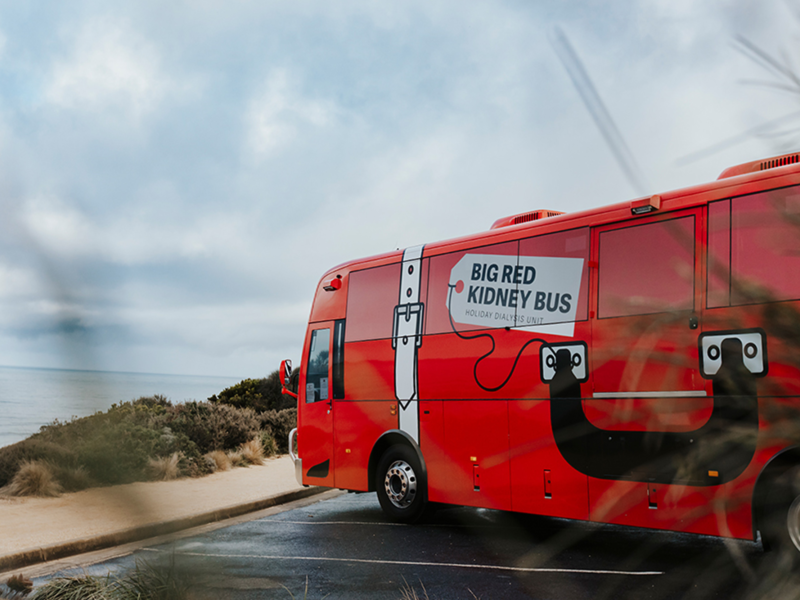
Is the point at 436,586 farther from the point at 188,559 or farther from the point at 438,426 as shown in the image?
the point at 188,559

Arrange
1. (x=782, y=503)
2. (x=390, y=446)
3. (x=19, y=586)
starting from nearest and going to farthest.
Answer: (x=782, y=503), (x=19, y=586), (x=390, y=446)

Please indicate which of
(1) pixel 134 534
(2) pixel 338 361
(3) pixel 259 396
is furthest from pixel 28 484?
(3) pixel 259 396

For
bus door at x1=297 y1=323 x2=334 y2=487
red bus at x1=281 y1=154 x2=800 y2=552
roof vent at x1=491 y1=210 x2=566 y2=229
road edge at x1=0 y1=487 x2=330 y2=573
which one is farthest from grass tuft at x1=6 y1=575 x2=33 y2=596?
roof vent at x1=491 y1=210 x2=566 y2=229

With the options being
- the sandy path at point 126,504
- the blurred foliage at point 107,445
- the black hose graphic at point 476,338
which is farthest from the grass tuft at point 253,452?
the blurred foliage at point 107,445

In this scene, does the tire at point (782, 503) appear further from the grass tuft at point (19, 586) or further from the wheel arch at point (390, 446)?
the grass tuft at point (19, 586)

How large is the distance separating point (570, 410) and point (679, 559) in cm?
167

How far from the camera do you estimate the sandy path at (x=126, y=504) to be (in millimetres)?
840

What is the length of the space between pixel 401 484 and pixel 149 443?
8226 millimetres

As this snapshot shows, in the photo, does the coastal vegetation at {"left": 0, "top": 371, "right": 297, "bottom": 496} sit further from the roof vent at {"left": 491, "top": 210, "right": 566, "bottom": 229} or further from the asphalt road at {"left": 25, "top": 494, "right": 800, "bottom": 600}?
the roof vent at {"left": 491, "top": 210, "right": 566, "bottom": 229}

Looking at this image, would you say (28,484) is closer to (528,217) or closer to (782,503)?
(528,217)

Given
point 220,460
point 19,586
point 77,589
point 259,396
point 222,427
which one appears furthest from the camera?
point 259,396

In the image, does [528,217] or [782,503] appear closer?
[782,503]

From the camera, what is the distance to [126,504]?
86 cm

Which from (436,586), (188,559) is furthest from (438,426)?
(188,559)
